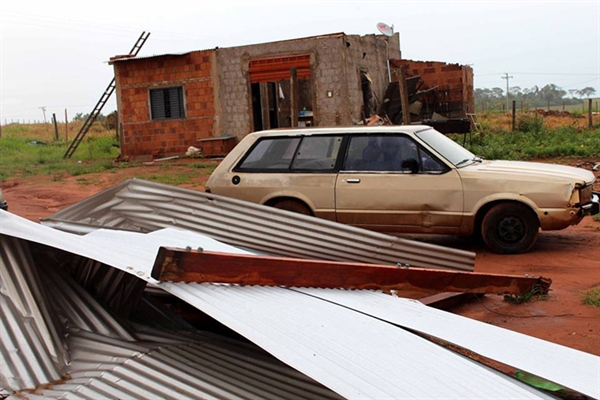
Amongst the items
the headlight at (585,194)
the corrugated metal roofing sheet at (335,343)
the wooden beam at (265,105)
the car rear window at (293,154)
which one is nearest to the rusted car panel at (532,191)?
the headlight at (585,194)

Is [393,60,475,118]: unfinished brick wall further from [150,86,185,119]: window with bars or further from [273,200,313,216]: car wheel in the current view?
[273,200,313,216]: car wheel

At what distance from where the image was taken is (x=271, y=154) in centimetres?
832

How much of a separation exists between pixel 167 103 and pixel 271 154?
1449 cm

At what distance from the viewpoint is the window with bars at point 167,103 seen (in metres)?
21.9

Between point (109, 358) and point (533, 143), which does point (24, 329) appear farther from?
point (533, 143)

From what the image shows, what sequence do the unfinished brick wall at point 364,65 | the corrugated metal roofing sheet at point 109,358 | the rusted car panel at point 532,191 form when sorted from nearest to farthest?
the corrugated metal roofing sheet at point 109,358, the rusted car panel at point 532,191, the unfinished brick wall at point 364,65

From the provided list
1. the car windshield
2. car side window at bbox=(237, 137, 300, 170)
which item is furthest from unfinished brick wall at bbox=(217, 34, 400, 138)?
car side window at bbox=(237, 137, 300, 170)

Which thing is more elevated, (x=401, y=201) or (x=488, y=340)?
(x=401, y=201)

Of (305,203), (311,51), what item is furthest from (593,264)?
(311,51)

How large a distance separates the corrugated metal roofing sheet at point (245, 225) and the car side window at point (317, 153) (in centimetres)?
258

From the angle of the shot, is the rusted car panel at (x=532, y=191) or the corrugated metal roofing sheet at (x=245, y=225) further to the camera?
the rusted car panel at (x=532, y=191)

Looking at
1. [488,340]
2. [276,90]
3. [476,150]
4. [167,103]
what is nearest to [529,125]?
[476,150]

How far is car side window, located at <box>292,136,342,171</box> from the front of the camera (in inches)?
320

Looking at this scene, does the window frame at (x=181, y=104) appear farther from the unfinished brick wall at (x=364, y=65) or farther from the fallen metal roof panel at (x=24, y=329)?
the fallen metal roof panel at (x=24, y=329)
